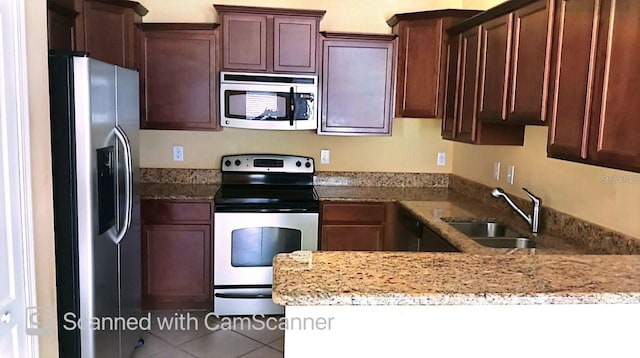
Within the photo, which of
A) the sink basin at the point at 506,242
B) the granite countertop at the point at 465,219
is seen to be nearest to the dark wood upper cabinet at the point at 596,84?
the granite countertop at the point at 465,219

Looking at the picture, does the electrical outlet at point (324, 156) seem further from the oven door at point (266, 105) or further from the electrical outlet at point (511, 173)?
the electrical outlet at point (511, 173)

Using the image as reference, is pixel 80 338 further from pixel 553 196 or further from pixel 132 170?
pixel 553 196

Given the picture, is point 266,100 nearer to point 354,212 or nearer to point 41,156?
point 354,212

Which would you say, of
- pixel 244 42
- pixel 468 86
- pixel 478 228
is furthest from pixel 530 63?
pixel 244 42

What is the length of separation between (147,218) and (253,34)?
1.47 m

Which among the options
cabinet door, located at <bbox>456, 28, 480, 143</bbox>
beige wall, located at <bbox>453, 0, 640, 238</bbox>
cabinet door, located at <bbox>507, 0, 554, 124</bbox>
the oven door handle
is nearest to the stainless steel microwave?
cabinet door, located at <bbox>456, 28, 480, 143</bbox>

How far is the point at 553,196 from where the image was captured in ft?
8.75

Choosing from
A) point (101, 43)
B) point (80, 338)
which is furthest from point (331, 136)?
point (80, 338)

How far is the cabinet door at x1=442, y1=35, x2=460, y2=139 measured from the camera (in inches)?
129

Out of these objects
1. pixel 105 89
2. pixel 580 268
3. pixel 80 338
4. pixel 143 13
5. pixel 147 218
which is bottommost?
pixel 80 338

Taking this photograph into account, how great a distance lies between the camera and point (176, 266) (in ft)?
11.4

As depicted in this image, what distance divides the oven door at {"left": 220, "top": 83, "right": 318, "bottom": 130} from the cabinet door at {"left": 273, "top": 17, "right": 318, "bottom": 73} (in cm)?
16

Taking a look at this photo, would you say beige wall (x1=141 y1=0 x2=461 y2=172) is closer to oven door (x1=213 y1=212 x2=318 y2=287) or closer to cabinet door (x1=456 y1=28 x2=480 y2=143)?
oven door (x1=213 y1=212 x2=318 y2=287)

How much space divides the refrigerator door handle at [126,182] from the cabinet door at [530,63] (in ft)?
6.26
